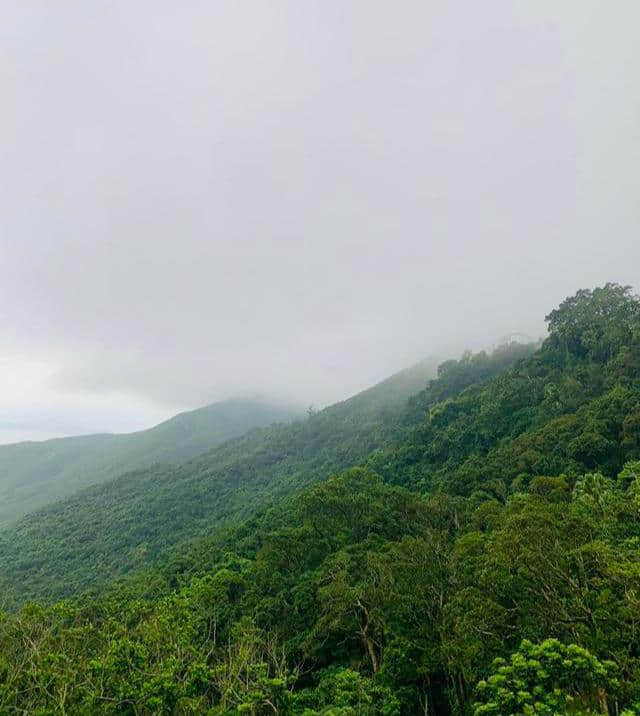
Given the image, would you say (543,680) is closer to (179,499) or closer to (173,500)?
(179,499)

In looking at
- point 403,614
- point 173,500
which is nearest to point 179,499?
point 173,500

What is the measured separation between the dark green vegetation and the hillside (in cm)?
3765

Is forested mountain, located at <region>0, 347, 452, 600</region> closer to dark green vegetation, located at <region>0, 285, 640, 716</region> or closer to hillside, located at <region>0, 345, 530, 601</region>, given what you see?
hillside, located at <region>0, 345, 530, 601</region>

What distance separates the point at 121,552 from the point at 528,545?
83485 millimetres

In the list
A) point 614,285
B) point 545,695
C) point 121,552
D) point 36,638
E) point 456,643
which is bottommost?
point 121,552

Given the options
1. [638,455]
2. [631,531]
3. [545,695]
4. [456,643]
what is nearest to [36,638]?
[456,643]

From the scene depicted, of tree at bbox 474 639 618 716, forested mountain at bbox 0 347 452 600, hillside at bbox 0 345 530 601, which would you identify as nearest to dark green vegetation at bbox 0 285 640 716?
tree at bbox 474 639 618 716

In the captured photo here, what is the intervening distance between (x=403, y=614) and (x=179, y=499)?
301 ft

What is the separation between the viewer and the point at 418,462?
61.2 metres

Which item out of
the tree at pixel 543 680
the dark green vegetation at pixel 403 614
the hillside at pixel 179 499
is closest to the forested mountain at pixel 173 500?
the hillside at pixel 179 499

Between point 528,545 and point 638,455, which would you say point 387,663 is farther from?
point 638,455

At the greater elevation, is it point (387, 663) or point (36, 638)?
point (36, 638)

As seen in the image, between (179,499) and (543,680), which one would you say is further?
(179,499)

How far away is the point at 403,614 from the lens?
769 inches
